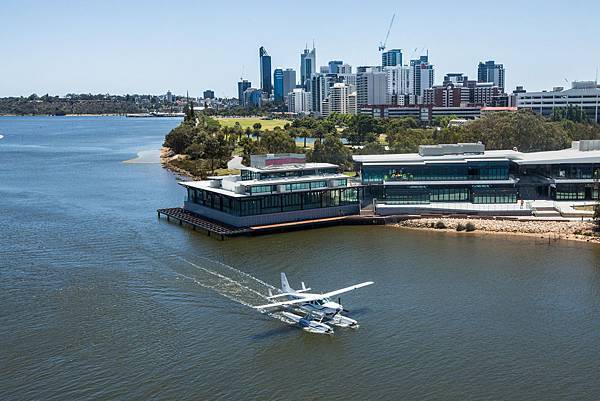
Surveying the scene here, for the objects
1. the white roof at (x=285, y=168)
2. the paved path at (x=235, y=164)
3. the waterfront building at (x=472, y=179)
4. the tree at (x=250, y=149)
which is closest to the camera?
the white roof at (x=285, y=168)

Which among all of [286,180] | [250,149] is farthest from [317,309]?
[250,149]

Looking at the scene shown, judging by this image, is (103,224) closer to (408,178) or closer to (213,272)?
(213,272)

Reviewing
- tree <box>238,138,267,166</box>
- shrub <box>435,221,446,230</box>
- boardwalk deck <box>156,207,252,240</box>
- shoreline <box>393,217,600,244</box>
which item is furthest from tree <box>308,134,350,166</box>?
shrub <box>435,221,446,230</box>

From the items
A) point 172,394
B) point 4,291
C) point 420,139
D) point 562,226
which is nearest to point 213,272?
point 4,291

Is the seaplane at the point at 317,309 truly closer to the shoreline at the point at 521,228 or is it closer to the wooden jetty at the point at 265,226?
the wooden jetty at the point at 265,226

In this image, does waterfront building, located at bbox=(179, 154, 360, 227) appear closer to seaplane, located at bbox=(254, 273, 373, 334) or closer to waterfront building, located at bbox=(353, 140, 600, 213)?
waterfront building, located at bbox=(353, 140, 600, 213)

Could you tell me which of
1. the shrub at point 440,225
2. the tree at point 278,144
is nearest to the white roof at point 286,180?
the shrub at point 440,225

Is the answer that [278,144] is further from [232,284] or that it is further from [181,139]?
[232,284]
